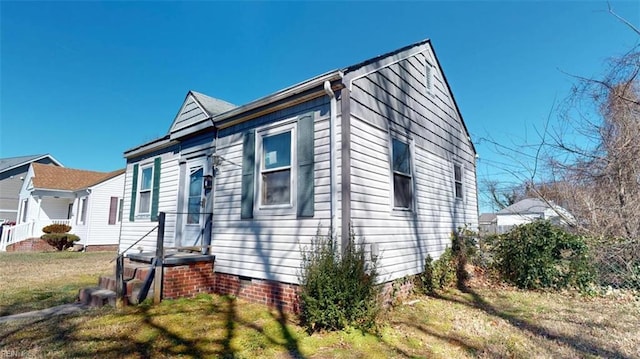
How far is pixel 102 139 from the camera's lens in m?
30.8

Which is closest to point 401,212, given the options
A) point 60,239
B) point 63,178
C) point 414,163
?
point 414,163

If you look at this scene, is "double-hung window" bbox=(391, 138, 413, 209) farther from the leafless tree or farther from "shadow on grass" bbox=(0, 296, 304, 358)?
"shadow on grass" bbox=(0, 296, 304, 358)

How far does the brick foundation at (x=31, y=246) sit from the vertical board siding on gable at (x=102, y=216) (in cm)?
208

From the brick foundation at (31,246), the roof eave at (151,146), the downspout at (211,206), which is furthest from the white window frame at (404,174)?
the brick foundation at (31,246)

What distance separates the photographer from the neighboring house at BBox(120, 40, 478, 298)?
16.1ft

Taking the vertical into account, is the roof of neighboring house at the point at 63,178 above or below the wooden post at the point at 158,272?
above

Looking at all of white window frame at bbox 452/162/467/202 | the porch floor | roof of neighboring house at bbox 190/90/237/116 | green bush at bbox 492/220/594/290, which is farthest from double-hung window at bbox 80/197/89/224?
green bush at bbox 492/220/594/290

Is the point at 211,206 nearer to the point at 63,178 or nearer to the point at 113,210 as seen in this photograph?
the point at 113,210

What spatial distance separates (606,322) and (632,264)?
2738mm

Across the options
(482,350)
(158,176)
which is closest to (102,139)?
(158,176)

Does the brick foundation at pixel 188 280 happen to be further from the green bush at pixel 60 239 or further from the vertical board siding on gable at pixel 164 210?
the green bush at pixel 60 239

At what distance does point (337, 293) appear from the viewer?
3.99m

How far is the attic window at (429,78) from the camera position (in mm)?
7872

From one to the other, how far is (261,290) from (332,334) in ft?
5.96
